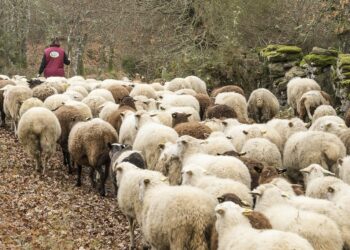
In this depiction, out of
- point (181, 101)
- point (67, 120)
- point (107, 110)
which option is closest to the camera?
point (67, 120)

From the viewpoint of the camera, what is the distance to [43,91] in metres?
15.1

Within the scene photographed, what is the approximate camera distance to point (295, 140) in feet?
32.4

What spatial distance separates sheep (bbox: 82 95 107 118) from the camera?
14.1 m

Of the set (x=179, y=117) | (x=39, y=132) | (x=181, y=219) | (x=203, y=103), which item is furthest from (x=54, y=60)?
(x=181, y=219)

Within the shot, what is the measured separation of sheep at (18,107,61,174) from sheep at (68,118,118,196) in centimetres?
57

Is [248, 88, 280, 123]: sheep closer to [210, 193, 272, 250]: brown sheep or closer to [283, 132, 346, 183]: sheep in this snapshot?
[283, 132, 346, 183]: sheep

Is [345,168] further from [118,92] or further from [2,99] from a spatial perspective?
[2,99]

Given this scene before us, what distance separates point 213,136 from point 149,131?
130 centimetres

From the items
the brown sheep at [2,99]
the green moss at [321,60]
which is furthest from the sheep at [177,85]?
the brown sheep at [2,99]

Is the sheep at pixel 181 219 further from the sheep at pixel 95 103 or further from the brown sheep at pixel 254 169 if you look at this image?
the sheep at pixel 95 103

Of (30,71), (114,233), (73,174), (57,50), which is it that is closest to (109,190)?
(73,174)

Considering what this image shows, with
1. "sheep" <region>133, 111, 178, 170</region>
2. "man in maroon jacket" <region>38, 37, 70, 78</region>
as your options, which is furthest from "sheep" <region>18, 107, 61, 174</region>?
"man in maroon jacket" <region>38, 37, 70, 78</region>

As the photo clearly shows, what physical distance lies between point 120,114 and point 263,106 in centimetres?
471

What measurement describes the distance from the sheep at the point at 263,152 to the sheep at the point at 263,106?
5312mm
